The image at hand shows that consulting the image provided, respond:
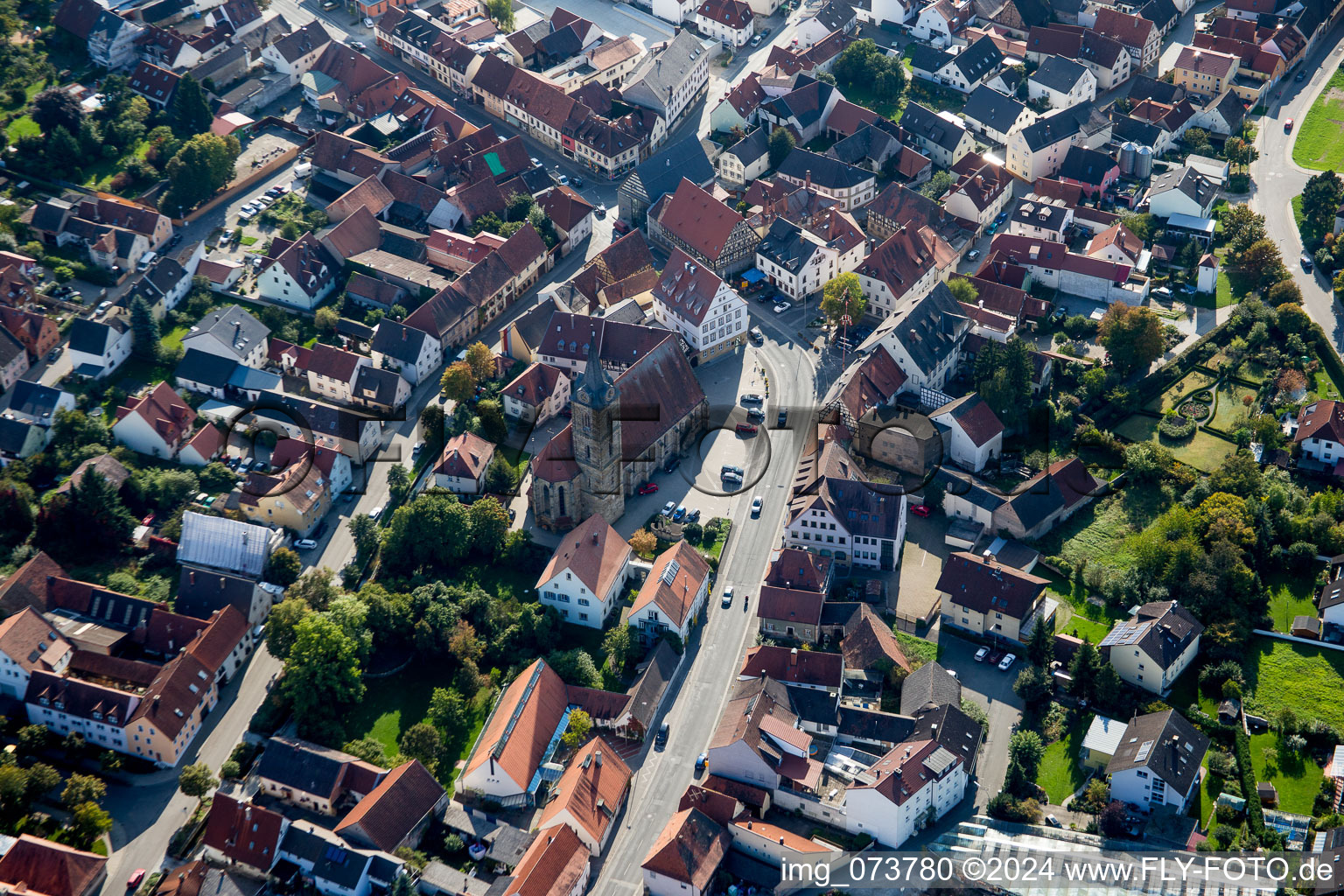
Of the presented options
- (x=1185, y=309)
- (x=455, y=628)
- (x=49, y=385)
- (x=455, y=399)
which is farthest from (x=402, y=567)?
(x=1185, y=309)

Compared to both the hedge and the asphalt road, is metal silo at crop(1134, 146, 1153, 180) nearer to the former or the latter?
the asphalt road

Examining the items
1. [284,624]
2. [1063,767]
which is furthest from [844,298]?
[284,624]

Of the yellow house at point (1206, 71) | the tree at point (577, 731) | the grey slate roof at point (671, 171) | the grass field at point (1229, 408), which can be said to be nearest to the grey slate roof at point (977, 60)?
the yellow house at point (1206, 71)

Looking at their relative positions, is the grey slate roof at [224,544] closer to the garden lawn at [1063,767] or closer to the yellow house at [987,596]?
the yellow house at [987,596]

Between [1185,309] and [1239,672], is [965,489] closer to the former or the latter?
[1239,672]

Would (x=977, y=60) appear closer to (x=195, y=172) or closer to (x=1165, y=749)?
(x=195, y=172)

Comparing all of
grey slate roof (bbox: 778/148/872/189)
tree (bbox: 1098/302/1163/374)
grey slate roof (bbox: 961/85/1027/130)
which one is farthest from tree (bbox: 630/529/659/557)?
grey slate roof (bbox: 961/85/1027/130)

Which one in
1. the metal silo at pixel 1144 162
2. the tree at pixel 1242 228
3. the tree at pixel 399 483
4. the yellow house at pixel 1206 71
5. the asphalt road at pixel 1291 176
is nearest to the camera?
the tree at pixel 399 483
